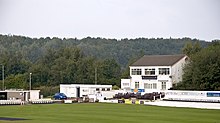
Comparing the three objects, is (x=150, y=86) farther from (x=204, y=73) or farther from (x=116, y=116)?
(x=116, y=116)

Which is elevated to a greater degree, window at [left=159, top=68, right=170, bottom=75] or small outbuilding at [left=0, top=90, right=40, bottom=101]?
window at [left=159, top=68, right=170, bottom=75]

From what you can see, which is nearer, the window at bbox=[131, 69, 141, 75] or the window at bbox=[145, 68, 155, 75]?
the window at bbox=[145, 68, 155, 75]

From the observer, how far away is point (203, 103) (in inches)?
2218

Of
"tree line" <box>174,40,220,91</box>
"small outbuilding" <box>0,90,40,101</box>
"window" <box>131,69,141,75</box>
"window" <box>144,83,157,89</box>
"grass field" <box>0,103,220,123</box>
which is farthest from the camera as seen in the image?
"window" <box>131,69,141,75</box>

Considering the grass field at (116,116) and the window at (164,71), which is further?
the window at (164,71)

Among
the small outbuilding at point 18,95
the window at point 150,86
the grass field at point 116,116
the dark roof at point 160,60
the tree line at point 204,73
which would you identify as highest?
the dark roof at point 160,60

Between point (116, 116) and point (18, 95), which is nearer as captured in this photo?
point (116, 116)

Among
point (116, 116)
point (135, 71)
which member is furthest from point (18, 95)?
point (116, 116)

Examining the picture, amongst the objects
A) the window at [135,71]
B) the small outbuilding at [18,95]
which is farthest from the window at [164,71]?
the small outbuilding at [18,95]

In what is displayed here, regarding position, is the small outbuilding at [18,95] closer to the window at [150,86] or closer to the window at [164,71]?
the window at [150,86]

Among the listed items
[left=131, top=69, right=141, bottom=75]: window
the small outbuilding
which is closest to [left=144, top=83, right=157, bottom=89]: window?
[left=131, top=69, right=141, bottom=75]: window

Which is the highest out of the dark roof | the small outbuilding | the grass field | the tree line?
the dark roof

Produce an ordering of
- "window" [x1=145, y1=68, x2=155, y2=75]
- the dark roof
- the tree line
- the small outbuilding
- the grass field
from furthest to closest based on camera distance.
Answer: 1. "window" [x1=145, y1=68, x2=155, y2=75]
2. the dark roof
3. the small outbuilding
4. the tree line
5. the grass field

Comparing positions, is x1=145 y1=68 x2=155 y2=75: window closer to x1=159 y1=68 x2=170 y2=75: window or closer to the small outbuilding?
x1=159 y1=68 x2=170 y2=75: window
